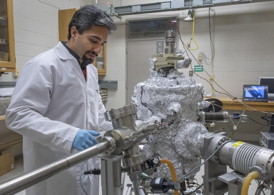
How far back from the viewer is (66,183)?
1033 mm

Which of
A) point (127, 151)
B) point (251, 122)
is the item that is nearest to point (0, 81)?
point (127, 151)

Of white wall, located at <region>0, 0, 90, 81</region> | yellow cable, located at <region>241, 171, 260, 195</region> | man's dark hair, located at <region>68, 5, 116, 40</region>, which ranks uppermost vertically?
white wall, located at <region>0, 0, 90, 81</region>

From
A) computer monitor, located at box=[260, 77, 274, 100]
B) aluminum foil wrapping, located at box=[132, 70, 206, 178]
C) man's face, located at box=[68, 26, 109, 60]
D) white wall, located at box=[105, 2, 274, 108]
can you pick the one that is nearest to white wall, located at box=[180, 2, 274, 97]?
white wall, located at box=[105, 2, 274, 108]

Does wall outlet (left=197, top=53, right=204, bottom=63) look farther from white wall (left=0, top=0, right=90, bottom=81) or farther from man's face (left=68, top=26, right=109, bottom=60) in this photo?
man's face (left=68, top=26, right=109, bottom=60)

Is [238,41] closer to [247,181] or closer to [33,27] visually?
[33,27]

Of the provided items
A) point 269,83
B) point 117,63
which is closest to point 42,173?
point 269,83

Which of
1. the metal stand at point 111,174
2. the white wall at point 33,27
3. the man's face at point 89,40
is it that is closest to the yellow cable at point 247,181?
the metal stand at point 111,174

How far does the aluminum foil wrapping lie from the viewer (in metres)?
1.20

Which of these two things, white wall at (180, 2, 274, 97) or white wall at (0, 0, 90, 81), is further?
white wall at (180, 2, 274, 97)

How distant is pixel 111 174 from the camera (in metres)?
0.55

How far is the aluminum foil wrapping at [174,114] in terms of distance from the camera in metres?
1.20

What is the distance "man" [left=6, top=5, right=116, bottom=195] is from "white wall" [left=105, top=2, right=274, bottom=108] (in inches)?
119

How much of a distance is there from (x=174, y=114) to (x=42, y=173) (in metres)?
0.85

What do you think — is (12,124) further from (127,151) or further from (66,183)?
(127,151)
